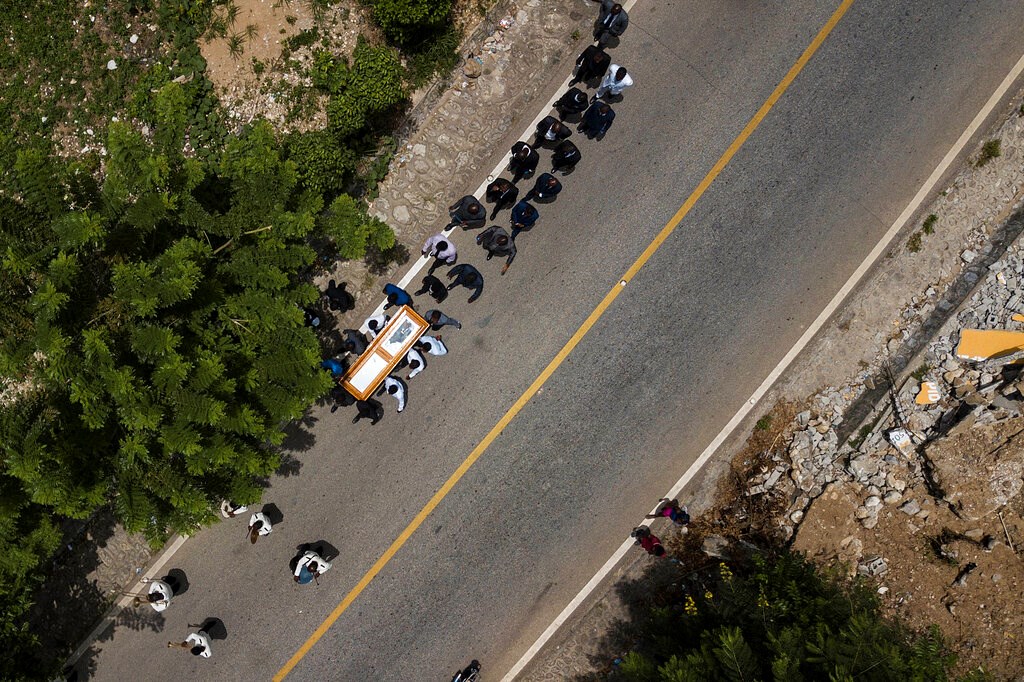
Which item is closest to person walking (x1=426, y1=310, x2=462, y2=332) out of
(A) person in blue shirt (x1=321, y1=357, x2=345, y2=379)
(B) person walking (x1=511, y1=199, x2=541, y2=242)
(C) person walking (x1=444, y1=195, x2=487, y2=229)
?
(C) person walking (x1=444, y1=195, x2=487, y2=229)

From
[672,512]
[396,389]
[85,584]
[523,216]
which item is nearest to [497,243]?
[523,216]

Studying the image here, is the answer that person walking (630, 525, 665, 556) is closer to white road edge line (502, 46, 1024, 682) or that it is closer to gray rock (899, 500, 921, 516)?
white road edge line (502, 46, 1024, 682)

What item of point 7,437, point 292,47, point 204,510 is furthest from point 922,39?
point 7,437

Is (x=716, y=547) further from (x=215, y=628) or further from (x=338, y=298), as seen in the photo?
(x=215, y=628)

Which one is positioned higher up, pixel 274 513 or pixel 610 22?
pixel 610 22

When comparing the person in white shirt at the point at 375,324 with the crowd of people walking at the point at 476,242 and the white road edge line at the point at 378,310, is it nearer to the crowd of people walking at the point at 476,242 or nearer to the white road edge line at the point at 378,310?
the crowd of people walking at the point at 476,242

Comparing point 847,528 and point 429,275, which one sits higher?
point 847,528

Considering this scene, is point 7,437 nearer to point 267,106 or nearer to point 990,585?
point 267,106
